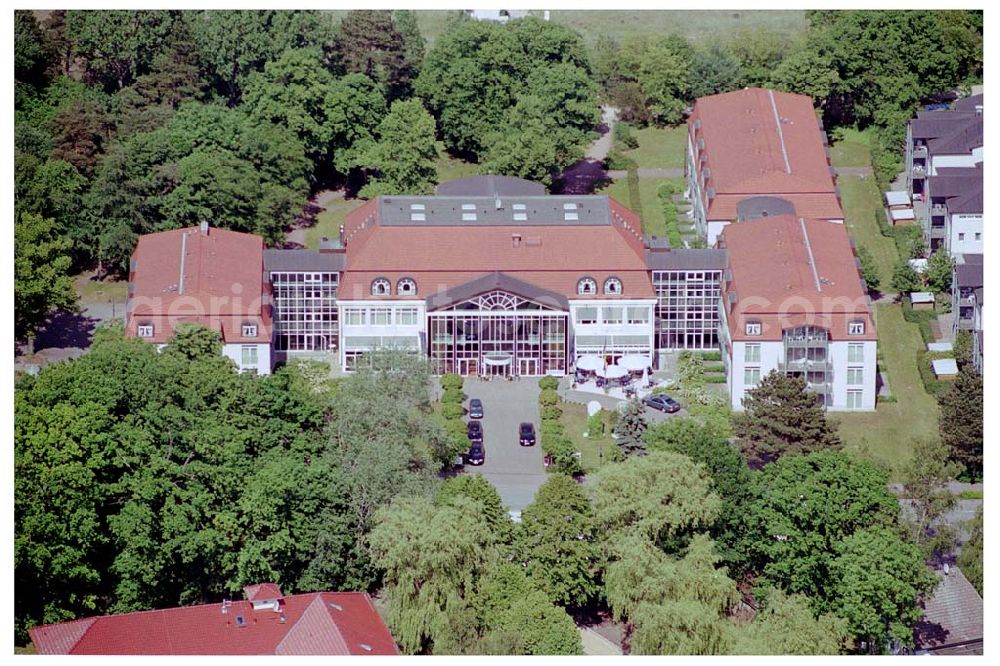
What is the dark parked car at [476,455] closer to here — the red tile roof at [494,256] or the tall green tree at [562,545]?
the red tile roof at [494,256]

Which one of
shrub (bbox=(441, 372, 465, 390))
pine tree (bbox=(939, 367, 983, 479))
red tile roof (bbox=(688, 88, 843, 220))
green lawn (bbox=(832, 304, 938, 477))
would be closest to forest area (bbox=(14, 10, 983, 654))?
shrub (bbox=(441, 372, 465, 390))

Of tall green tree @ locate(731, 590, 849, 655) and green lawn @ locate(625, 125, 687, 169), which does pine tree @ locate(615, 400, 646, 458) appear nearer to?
tall green tree @ locate(731, 590, 849, 655)

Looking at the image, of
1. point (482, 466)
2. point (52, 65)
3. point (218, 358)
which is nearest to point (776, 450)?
point (482, 466)

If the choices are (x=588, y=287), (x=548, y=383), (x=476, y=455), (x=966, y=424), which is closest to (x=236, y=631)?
(x=476, y=455)

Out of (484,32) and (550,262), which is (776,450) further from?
(484,32)

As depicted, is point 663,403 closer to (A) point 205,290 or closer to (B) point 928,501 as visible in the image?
(B) point 928,501
